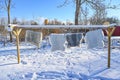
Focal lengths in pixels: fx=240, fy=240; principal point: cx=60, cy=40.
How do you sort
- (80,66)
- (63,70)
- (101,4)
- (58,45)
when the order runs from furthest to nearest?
(101,4) < (58,45) < (80,66) < (63,70)

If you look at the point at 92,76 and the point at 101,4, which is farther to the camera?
the point at 101,4

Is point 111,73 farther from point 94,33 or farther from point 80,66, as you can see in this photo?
point 94,33

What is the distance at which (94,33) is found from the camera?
9.37m

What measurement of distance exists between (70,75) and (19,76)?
1.50 metres

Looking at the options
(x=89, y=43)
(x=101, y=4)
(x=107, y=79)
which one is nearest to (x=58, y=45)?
(x=89, y=43)

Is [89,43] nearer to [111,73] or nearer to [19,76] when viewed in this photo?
[111,73]

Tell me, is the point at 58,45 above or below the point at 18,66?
above

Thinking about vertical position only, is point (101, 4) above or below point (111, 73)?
above

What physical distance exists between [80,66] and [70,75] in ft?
5.05

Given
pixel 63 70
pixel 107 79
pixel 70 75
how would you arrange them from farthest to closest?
pixel 63 70, pixel 70 75, pixel 107 79

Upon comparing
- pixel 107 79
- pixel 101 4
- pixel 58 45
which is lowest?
pixel 107 79

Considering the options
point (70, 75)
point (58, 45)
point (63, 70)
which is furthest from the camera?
point (58, 45)

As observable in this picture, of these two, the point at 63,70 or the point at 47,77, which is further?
the point at 63,70

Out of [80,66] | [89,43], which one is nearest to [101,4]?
[89,43]
